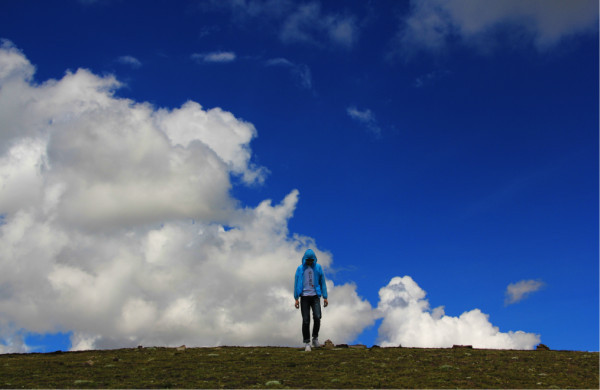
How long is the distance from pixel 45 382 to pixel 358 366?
10.0 m

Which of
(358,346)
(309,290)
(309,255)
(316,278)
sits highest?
(309,255)

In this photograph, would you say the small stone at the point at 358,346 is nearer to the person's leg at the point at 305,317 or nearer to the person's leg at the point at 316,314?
the person's leg at the point at 316,314

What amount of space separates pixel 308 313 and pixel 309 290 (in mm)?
1033

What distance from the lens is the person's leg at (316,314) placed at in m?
22.7

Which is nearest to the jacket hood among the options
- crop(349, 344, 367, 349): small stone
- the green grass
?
the green grass

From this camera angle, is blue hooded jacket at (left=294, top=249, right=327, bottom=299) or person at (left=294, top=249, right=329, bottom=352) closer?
person at (left=294, top=249, right=329, bottom=352)

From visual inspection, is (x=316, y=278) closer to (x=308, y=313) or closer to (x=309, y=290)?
(x=309, y=290)

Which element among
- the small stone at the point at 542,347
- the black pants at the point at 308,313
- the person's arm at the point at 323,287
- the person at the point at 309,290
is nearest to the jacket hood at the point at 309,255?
the person at the point at 309,290

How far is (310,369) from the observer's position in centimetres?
1705

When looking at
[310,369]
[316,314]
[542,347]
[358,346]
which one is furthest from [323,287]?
[542,347]

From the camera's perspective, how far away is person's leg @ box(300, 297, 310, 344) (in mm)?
22641

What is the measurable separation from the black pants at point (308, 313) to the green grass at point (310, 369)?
0.83 meters

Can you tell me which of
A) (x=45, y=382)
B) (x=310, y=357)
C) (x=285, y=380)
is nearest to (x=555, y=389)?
(x=285, y=380)

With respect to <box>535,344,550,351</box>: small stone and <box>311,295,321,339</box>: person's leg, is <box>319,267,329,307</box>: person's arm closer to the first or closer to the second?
<box>311,295,321,339</box>: person's leg
